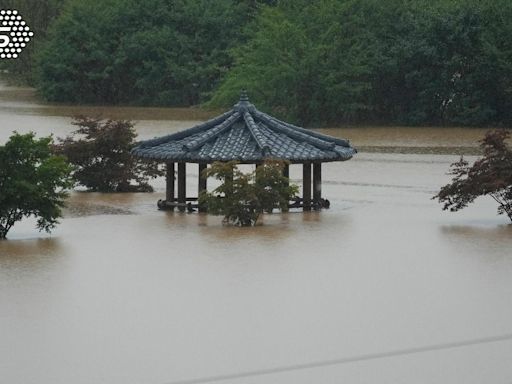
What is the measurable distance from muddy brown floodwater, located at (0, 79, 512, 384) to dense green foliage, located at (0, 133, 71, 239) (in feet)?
1.03

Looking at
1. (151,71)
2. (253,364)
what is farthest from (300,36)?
(253,364)

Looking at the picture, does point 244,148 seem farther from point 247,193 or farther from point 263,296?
point 263,296

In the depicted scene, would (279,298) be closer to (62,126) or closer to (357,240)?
(357,240)

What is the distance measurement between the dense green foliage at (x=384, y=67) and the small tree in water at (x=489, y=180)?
16732 millimetres

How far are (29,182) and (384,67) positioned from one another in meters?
20.6

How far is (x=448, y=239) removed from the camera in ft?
57.8

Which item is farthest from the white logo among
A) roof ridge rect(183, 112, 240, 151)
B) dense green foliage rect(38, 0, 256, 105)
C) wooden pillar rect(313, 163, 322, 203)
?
dense green foliage rect(38, 0, 256, 105)

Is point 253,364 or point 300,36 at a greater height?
point 300,36

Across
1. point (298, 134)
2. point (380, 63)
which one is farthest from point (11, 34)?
point (380, 63)

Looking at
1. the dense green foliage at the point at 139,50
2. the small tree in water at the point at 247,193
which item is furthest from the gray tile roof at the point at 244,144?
the dense green foliage at the point at 139,50

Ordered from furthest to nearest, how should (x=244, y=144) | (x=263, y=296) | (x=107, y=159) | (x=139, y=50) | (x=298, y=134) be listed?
1. (x=139, y=50)
2. (x=107, y=159)
3. (x=298, y=134)
4. (x=244, y=144)
5. (x=263, y=296)

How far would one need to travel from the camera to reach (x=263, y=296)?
545 inches

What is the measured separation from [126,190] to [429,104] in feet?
50.2

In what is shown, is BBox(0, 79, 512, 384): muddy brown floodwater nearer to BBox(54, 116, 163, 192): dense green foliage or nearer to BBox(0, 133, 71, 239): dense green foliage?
BBox(0, 133, 71, 239): dense green foliage
